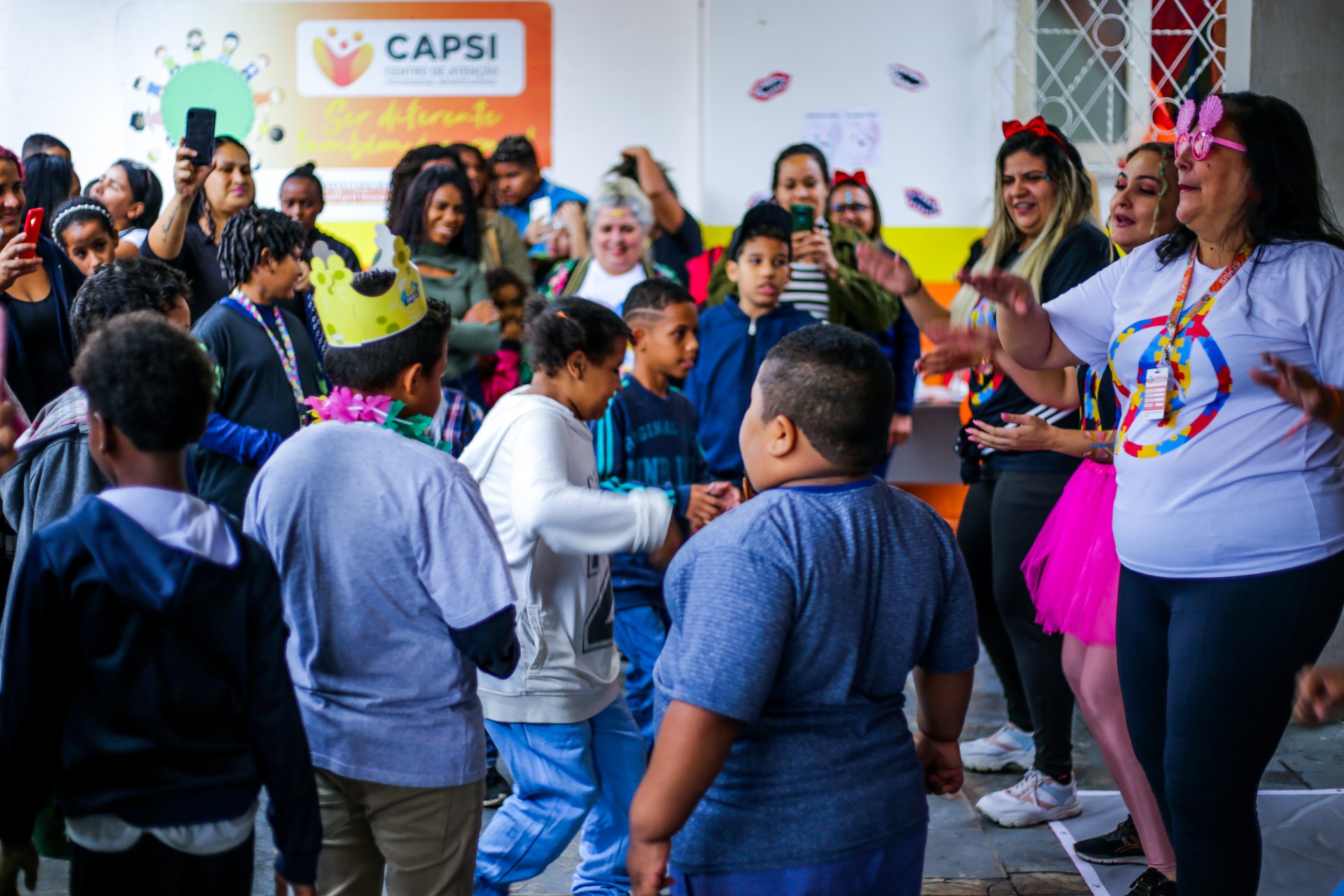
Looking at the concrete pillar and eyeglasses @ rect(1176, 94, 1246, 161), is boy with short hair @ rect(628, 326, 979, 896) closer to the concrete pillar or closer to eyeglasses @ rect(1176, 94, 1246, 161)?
eyeglasses @ rect(1176, 94, 1246, 161)

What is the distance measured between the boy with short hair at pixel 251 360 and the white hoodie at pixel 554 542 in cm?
107

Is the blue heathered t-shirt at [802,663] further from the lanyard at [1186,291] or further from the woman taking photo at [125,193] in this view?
the woman taking photo at [125,193]

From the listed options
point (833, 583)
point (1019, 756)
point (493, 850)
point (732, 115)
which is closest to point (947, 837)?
point (1019, 756)

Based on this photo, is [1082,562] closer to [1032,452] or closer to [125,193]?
[1032,452]

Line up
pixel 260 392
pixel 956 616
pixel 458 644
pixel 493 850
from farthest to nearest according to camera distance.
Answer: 1. pixel 260 392
2. pixel 493 850
3. pixel 458 644
4. pixel 956 616

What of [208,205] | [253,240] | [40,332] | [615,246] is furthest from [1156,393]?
[208,205]

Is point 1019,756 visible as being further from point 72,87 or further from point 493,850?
point 72,87

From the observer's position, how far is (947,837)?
3.00 m

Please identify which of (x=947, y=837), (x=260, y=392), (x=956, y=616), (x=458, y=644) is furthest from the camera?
(x=260, y=392)

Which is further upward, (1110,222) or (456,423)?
(1110,222)

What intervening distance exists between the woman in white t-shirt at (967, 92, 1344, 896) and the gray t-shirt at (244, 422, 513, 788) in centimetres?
111

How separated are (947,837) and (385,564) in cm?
183

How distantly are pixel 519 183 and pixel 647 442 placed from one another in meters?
2.89

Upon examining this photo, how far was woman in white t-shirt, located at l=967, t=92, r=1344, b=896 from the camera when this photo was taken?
1.90m
